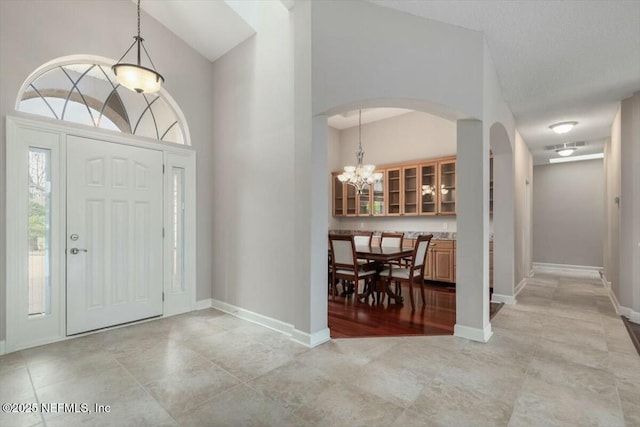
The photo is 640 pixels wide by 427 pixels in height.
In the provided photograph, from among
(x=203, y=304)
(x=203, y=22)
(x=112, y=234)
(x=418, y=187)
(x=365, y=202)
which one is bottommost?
(x=203, y=304)

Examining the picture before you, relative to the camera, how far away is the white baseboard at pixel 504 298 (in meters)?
4.47

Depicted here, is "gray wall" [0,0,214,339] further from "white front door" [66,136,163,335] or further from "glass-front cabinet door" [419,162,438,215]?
"glass-front cabinet door" [419,162,438,215]

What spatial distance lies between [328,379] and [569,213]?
26.3 ft

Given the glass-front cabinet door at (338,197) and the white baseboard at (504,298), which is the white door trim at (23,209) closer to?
the glass-front cabinet door at (338,197)

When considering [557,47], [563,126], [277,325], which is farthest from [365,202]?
[557,47]

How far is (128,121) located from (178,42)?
1232mm

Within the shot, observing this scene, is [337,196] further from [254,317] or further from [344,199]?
[254,317]

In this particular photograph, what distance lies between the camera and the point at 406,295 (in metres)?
4.89

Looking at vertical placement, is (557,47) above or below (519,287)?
above

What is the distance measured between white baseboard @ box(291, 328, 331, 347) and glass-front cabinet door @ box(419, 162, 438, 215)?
3.73m

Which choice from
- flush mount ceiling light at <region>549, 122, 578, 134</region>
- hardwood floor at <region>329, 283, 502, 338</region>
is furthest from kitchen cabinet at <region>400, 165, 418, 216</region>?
flush mount ceiling light at <region>549, 122, 578, 134</region>

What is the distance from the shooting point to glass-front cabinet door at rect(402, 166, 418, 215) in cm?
612

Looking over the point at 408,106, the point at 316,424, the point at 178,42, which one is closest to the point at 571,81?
the point at 408,106

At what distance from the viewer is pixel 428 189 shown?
5.93m
